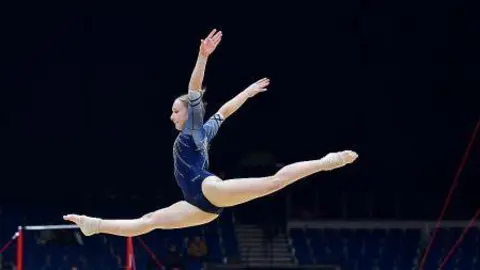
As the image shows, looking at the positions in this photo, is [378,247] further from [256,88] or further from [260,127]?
[256,88]

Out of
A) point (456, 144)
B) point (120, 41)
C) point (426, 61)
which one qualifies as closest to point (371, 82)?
point (426, 61)

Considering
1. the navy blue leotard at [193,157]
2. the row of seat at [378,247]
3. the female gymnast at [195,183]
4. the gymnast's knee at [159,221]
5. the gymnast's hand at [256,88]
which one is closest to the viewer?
the female gymnast at [195,183]

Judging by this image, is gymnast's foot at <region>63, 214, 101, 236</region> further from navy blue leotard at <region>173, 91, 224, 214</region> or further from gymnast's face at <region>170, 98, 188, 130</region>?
gymnast's face at <region>170, 98, 188, 130</region>

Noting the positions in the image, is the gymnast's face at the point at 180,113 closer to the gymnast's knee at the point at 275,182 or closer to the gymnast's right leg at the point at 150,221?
the gymnast's right leg at the point at 150,221

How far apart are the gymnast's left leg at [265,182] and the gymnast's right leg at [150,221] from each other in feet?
0.66

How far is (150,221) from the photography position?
6012 mm

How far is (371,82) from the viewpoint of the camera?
15328 mm

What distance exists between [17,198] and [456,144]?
854 cm

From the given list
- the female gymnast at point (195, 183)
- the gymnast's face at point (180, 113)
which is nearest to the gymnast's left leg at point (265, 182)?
the female gymnast at point (195, 183)

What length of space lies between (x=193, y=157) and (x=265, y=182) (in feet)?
2.19

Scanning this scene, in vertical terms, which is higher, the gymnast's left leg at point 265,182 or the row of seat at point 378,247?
the gymnast's left leg at point 265,182

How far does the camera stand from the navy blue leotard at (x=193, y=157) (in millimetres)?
5852

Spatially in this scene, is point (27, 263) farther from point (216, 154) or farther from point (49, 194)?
point (216, 154)

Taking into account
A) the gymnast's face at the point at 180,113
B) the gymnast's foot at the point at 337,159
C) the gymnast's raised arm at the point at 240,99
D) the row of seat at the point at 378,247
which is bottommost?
the row of seat at the point at 378,247
